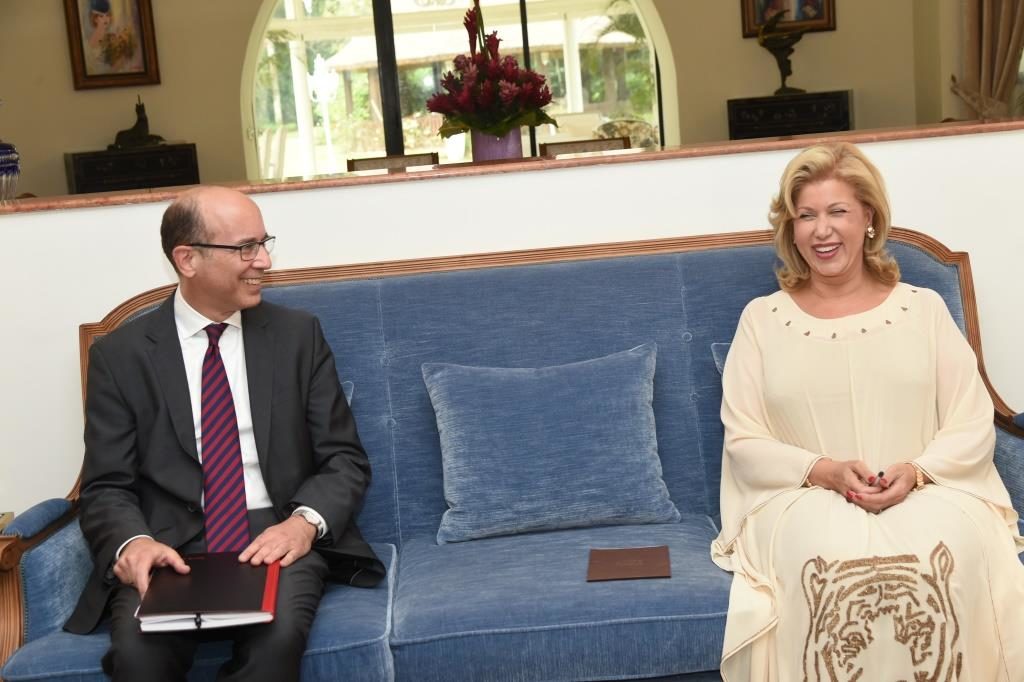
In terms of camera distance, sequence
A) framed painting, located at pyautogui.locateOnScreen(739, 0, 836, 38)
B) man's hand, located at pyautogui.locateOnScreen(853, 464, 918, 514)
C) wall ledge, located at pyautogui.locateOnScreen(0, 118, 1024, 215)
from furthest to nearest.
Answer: framed painting, located at pyautogui.locateOnScreen(739, 0, 836, 38) → wall ledge, located at pyautogui.locateOnScreen(0, 118, 1024, 215) → man's hand, located at pyautogui.locateOnScreen(853, 464, 918, 514)

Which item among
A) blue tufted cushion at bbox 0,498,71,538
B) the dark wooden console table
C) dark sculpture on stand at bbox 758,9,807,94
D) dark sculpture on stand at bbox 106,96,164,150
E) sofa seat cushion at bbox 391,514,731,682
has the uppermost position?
dark sculpture on stand at bbox 758,9,807,94

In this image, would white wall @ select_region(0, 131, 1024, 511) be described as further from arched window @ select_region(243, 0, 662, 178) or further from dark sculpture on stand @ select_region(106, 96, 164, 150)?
arched window @ select_region(243, 0, 662, 178)

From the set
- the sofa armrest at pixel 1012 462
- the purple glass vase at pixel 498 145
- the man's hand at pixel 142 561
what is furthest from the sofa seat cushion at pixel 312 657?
the purple glass vase at pixel 498 145

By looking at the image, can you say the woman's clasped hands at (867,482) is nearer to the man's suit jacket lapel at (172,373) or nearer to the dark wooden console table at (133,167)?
the man's suit jacket lapel at (172,373)

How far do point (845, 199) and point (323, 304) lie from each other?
4.34ft

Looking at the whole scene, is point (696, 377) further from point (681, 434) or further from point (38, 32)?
point (38, 32)

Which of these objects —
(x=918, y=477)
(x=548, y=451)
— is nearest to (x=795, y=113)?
(x=548, y=451)

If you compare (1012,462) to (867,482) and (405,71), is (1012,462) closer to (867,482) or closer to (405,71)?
(867,482)

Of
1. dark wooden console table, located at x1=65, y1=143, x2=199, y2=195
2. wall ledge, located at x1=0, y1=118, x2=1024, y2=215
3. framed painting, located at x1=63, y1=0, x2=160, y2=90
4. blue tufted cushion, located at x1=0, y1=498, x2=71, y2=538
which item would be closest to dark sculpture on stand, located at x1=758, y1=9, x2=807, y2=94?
dark wooden console table, located at x1=65, y1=143, x2=199, y2=195

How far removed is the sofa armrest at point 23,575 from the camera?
2494 millimetres

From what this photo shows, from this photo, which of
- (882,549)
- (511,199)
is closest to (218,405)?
(511,199)

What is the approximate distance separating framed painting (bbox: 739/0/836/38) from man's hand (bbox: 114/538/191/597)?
692 cm

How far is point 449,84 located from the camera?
378cm

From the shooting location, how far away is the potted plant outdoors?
370 cm
